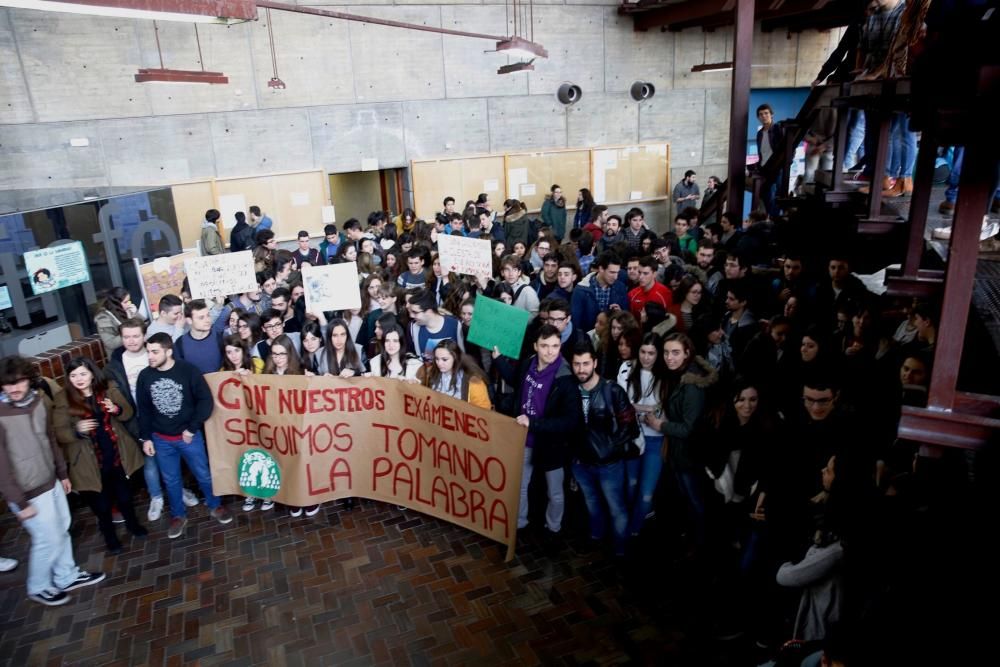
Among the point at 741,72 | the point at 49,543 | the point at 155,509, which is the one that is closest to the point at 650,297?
the point at 741,72

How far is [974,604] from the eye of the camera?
2.59 m

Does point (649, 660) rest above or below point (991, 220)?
below

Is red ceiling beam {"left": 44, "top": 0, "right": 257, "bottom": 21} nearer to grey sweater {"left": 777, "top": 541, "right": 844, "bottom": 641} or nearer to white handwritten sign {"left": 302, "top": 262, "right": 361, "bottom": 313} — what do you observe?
white handwritten sign {"left": 302, "top": 262, "right": 361, "bottom": 313}

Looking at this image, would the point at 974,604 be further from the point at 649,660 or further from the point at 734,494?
the point at 649,660

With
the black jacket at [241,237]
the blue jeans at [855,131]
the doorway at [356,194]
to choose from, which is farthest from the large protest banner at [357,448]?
the doorway at [356,194]

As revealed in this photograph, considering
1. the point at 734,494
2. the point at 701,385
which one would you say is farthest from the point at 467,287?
the point at 734,494

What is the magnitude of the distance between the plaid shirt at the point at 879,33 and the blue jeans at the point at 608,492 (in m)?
3.87

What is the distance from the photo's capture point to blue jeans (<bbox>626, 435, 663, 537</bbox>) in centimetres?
510

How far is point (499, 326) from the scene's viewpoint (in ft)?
18.5

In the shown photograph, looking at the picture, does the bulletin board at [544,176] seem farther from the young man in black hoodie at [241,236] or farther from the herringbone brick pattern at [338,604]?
the herringbone brick pattern at [338,604]

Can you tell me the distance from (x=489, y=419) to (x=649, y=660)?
6.18 ft

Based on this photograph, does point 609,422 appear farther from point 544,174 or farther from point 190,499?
point 544,174

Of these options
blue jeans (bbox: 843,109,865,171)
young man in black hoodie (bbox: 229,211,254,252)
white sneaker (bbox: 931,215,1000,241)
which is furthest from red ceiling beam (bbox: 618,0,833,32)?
young man in black hoodie (bbox: 229,211,254,252)

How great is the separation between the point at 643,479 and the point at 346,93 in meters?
10.4
